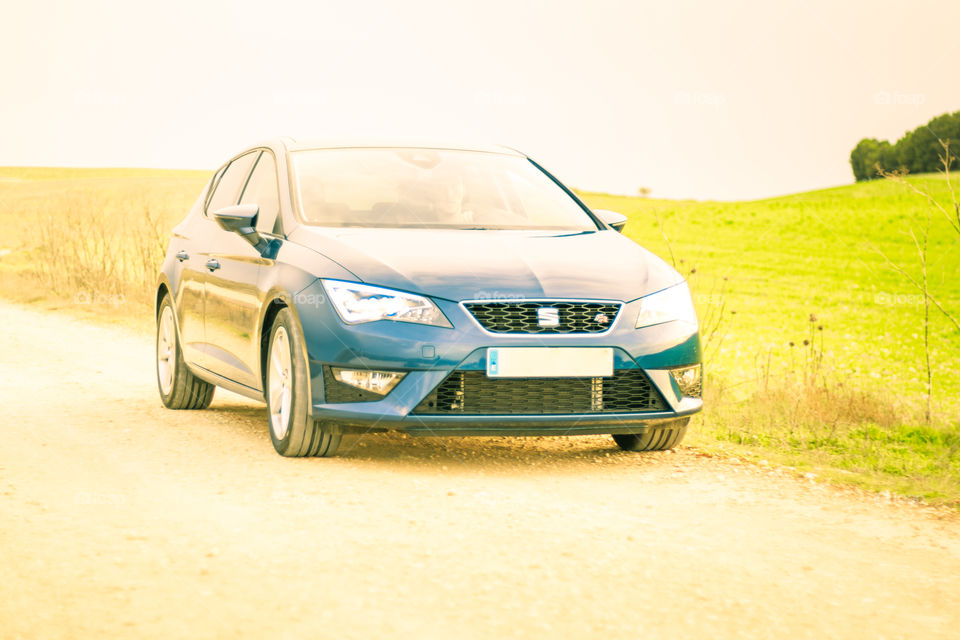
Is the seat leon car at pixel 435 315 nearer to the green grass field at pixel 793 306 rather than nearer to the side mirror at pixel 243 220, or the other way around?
the side mirror at pixel 243 220

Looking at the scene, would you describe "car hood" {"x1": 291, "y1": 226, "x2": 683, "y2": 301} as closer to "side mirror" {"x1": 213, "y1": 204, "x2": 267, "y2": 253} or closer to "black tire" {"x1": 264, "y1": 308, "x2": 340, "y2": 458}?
"side mirror" {"x1": 213, "y1": 204, "x2": 267, "y2": 253}

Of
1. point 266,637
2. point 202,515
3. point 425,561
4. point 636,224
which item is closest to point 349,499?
point 202,515

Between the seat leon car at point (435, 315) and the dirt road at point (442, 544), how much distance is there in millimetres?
345

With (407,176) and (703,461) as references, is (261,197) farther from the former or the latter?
(703,461)

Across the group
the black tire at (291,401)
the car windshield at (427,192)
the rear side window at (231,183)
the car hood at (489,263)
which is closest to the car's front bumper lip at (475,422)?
the black tire at (291,401)

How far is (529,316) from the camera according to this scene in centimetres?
589

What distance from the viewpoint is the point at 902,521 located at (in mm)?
5469

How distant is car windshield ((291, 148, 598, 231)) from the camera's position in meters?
6.89

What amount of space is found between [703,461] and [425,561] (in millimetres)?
2809

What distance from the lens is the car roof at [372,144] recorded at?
24.6 ft

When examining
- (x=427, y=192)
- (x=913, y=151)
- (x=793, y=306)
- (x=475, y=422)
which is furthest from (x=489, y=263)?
(x=913, y=151)

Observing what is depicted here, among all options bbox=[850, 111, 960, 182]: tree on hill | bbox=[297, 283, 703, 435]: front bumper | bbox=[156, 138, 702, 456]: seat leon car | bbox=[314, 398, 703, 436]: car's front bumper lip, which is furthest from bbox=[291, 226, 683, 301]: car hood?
bbox=[850, 111, 960, 182]: tree on hill

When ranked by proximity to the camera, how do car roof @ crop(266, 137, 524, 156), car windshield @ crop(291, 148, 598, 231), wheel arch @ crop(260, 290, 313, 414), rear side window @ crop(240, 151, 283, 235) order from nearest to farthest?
wheel arch @ crop(260, 290, 313, 414) < car windshield @ crop(291, 148, 598, 231) < rear side window @ crop(240, 151, 283, 235) < car roof @ crop(266, 137, 524, 156)

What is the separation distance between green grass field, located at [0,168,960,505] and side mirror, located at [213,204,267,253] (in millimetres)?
2897
